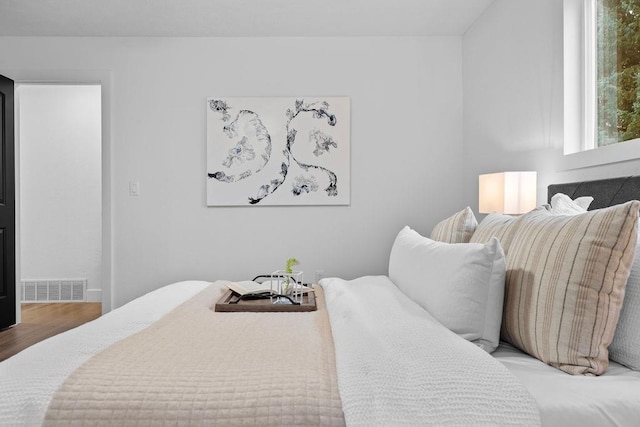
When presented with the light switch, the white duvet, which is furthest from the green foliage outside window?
the light switch

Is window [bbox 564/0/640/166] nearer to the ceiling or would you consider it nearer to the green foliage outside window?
the green foliage outside window

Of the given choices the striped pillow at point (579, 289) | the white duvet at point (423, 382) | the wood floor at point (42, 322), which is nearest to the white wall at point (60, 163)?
the wood floor at point (42, 322)

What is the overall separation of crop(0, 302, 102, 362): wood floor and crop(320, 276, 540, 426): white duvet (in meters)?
2.94

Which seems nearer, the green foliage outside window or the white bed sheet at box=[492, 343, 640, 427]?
the white bed sheet at box=[492, 343, 640, 427]

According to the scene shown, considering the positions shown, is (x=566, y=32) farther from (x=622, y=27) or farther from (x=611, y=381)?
(x=611, y=381)

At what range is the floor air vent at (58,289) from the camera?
5.30 m

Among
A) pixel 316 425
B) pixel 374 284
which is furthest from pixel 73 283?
pixel 316 425


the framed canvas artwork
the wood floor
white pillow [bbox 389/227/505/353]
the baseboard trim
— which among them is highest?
the framed canvas artwork

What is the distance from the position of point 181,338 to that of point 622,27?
7.54ft

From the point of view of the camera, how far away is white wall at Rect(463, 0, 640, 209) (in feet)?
8.82

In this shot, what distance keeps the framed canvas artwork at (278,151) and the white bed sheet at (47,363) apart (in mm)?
2294

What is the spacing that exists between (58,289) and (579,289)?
5281 millimetres

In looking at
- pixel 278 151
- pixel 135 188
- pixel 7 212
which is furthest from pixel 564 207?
pixel 7 212

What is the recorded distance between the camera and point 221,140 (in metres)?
4.11
